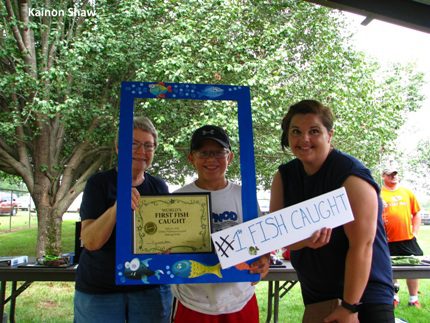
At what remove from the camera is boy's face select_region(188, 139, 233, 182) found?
1.72 m

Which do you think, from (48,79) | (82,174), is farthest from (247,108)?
(82,174)

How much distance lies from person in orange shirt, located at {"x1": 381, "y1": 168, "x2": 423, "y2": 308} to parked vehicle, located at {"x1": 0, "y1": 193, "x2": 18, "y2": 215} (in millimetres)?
11576

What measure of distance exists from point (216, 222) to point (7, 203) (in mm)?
14751

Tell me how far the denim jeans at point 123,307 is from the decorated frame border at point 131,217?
361mm

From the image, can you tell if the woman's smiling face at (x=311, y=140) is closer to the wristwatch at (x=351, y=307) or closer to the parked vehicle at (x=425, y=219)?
the wristwatch at (x=351, y=307)

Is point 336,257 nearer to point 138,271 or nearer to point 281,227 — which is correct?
point 281,227

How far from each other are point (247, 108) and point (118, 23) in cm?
556

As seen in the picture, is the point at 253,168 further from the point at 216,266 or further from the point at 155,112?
the point at 155,112

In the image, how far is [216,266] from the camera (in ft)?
4.83

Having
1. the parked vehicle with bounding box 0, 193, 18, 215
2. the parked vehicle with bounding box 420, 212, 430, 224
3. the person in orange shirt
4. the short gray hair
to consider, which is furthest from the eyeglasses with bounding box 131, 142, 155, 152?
the parked vehicle with bounding box 420, 212, 430, 224

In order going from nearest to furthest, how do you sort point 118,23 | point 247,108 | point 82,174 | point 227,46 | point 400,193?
point 247,108 < point 400,193 < point 227,46 < point 118,23 < point 82,174

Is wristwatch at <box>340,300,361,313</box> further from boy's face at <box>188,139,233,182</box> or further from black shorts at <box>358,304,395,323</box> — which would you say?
boy's face at <box>188,139,233,182</box>

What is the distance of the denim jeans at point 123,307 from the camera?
1724 millimetres

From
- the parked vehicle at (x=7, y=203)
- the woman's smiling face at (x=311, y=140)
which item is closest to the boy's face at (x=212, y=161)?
the woman's smiling face at (x=311, y=140)
